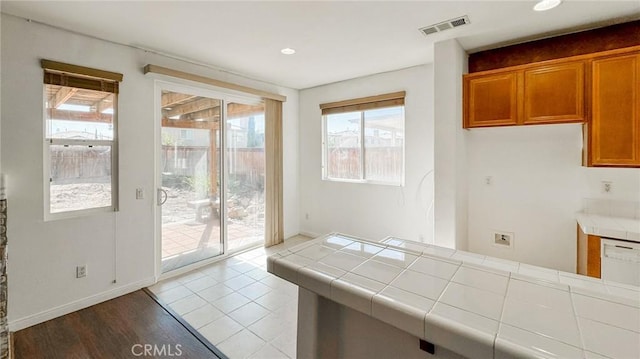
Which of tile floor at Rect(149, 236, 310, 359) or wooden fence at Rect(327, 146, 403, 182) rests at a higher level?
wooden fence at Rect(327, 146, 403, 182)

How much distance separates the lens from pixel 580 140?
269 centimetres

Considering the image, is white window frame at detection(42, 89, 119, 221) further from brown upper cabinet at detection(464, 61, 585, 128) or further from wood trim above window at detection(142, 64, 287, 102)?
brown upper cabinet at detection(464, 61, 585, 128)

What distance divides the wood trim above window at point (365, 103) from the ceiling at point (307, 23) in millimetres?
584

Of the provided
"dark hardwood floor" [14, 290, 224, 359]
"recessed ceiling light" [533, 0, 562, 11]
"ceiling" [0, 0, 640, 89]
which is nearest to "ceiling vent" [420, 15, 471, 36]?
"ceiling" [0, 0, 640, 89]

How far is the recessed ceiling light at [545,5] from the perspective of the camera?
2133mm

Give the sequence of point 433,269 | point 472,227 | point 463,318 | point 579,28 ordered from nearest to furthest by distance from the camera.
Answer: point 463,318
point 433,269
point 579,28
point 472,227

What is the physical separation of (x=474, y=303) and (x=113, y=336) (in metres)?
2.73

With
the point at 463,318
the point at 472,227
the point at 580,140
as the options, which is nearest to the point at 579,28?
the point at 580,140

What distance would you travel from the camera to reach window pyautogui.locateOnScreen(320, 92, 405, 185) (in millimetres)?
3963

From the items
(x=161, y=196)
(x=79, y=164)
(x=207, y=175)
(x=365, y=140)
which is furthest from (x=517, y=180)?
(x=79, y=164)

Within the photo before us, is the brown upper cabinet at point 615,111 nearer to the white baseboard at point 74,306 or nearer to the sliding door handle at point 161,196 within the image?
the sliding door handle at point 161,196

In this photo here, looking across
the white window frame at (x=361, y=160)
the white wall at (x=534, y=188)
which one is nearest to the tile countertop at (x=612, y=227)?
the white wall at (x=534, y=188)

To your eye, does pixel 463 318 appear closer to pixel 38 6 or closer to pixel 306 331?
pixel 306 331

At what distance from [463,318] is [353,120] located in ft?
12.8
